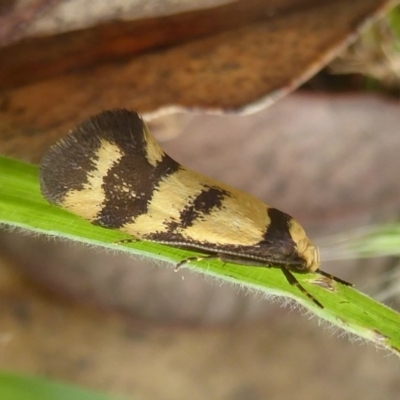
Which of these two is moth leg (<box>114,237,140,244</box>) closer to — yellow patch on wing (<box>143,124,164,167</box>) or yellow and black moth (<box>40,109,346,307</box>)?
yellow and black moth (<box>40,109,346,307</box>)

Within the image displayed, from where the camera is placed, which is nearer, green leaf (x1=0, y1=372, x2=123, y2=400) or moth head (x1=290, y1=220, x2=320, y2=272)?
moth head (x1=290, y1=220, x2=320, y2=272)

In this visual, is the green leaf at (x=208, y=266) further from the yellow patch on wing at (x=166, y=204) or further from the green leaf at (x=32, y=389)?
the green leaf at (x=32, y=389)

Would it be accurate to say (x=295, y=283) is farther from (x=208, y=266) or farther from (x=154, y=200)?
(x=154, y=200)

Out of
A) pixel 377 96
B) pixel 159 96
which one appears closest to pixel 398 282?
pixel 377 96

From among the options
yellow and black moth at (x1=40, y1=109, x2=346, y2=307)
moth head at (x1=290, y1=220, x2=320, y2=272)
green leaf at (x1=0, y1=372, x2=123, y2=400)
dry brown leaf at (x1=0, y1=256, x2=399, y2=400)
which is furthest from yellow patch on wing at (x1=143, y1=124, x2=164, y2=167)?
dry brown leaf at (x1=0, y1=256, x2=399, y2=400)

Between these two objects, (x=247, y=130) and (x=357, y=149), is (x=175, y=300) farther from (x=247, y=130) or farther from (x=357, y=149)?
(x=357, y=149)

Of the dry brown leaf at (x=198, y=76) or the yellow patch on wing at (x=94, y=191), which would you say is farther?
the dry brown leaf at (x=198, y=76)

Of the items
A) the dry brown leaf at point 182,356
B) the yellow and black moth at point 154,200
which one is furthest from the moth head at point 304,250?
the dry brown leaf at point 182,356

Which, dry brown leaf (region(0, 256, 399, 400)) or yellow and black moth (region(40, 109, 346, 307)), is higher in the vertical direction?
yellow and black moth (region(40, 109, 346, 307))

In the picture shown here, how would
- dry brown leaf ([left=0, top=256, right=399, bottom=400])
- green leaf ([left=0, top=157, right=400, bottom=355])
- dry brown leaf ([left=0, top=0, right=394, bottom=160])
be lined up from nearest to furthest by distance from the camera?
green leaf ([left=0, top=157, right=400, bottom=355]) < dry brown leaf ([left=0, top=0, right=394, bottom=160]) < dry brown leaf ([left=0, top=256, right=399, bottom=400])
